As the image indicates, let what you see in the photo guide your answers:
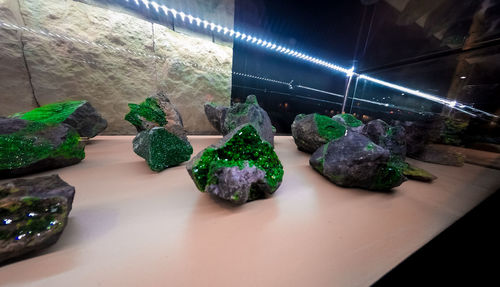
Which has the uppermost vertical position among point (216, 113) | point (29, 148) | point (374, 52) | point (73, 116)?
point (374, 52)

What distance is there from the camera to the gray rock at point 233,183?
74 cm

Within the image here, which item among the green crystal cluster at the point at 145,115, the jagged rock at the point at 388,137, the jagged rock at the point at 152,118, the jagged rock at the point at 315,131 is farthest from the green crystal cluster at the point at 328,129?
the green crystal cluster at the point at 145,115

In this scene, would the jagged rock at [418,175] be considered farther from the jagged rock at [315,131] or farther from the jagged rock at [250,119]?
the jagged rock at [250,119]

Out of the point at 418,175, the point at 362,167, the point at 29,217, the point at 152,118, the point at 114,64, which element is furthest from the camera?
the point at 114,64

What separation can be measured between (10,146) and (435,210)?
8.03ft

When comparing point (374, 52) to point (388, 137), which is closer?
point (388, 137)

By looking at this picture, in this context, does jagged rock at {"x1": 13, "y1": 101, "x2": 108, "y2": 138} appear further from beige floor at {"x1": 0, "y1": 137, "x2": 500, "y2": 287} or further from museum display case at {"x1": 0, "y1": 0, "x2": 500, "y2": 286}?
beige floor at {"x1": 0, "y1": 137, "x2": 500, "y2": 287}

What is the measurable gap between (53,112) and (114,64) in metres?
0.87

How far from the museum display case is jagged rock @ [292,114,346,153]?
25 mm

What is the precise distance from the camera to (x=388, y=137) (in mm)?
1401

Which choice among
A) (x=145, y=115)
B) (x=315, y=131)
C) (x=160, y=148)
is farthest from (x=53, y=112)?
(x=315, y=131)

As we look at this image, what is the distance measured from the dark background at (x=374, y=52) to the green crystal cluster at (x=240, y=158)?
180cm

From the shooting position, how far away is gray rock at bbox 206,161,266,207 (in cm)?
74

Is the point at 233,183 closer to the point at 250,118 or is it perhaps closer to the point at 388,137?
the point at 250,118
